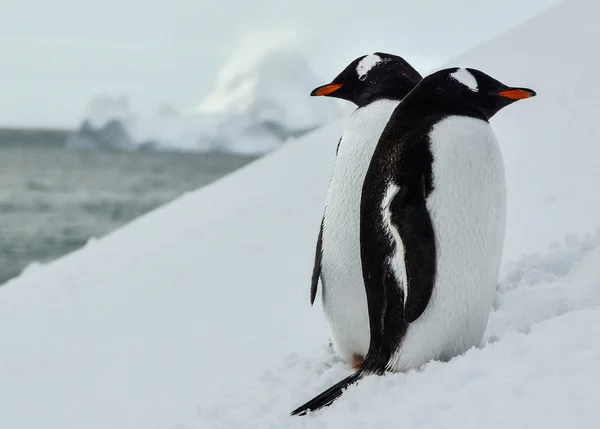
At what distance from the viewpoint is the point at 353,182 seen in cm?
267

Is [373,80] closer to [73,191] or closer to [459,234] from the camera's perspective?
[459,234]

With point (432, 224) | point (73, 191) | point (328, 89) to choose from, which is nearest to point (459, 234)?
point (432, 224)

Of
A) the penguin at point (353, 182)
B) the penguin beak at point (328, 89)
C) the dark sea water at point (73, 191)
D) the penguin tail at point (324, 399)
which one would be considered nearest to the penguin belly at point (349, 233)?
the penguin at point (353, 182)

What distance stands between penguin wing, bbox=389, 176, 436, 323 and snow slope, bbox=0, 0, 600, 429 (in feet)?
0.58

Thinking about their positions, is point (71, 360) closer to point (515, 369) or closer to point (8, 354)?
point (8, 354)

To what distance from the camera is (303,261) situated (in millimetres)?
5285

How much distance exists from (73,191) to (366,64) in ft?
91.8

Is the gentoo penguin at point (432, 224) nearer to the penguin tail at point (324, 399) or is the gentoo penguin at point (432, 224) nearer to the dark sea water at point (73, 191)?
the penguin tail at point (324, 399)

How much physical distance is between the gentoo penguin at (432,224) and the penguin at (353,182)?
7.1 inches

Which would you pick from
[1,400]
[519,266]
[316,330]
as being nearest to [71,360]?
[1,400]

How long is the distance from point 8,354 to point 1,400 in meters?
0.60

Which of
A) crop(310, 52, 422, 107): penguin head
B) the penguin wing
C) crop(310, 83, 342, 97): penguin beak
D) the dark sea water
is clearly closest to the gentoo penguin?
the penguin wing

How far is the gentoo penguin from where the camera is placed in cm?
232

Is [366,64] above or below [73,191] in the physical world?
below
